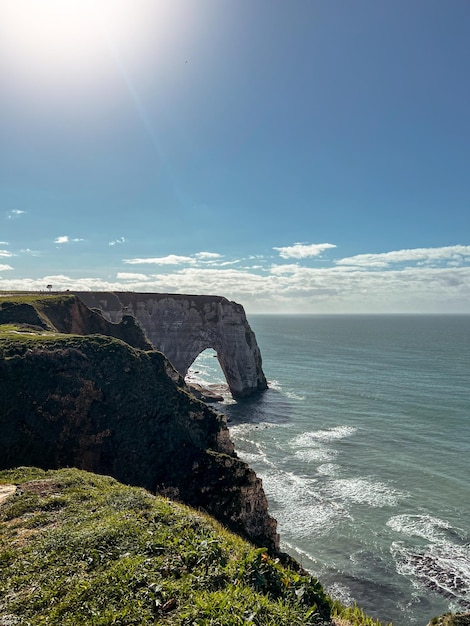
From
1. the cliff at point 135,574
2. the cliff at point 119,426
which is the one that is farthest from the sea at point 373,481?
the cliff at point 135,574

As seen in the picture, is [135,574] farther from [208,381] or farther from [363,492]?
[208,381]

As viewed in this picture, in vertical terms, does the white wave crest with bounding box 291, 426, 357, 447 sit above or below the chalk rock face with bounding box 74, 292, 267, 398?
below

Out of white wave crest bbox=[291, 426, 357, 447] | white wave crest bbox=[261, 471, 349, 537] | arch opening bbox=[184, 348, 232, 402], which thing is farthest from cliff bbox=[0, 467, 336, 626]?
arch opening bbox=[184, 348, 232, 402]

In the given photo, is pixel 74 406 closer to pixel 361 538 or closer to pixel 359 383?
pixel 361 538

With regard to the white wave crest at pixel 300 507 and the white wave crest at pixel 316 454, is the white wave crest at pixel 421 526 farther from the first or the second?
the white wave crest at pixel 316 454

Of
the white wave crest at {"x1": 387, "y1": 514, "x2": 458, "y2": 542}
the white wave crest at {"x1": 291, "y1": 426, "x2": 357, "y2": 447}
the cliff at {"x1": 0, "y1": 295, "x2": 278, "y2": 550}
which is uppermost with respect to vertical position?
the cliff at {"x1": 0, "y1": 295, "x2": 278, "y2": 550}

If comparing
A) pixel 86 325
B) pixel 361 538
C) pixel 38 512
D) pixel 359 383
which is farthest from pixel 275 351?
pixel 38 512

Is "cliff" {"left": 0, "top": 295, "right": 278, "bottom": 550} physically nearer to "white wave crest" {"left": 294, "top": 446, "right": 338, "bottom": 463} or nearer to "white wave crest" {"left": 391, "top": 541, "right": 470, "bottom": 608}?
"white wave crest" {"left": 391, "top": 541, "right": 470, "bottom": 608}
